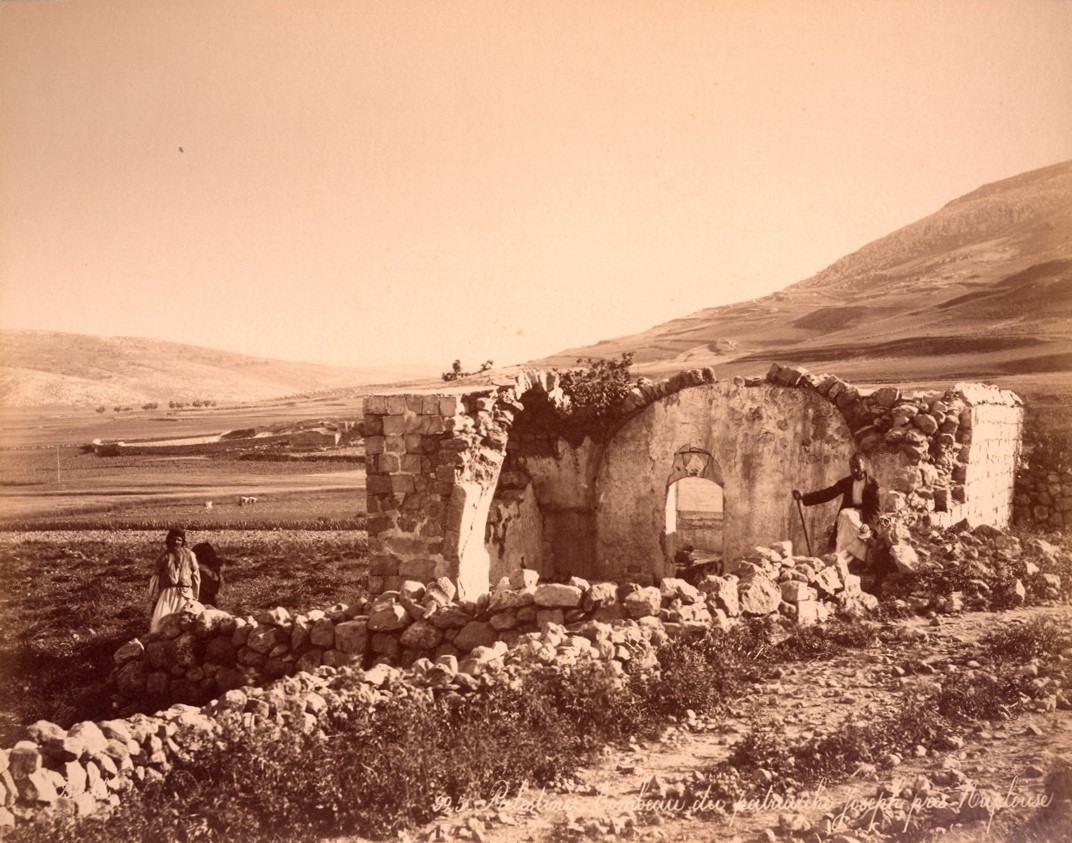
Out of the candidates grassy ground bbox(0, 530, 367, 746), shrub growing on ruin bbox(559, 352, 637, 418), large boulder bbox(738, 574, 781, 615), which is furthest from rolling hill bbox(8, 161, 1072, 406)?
large boulder bbox(738, 574, 781, 615)

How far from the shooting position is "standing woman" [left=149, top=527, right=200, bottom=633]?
864cm

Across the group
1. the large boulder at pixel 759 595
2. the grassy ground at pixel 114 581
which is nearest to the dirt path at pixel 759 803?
the large boulder at pixel 759 595

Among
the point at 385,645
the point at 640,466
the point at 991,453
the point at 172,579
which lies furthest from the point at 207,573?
the point at 991,453

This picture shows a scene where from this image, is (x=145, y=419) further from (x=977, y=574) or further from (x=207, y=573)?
(x=977, y=574)

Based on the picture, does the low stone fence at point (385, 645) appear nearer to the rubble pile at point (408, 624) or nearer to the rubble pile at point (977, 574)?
the rubble pile at point (408, 624)

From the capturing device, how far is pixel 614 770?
501cm

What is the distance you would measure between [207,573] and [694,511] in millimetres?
11337

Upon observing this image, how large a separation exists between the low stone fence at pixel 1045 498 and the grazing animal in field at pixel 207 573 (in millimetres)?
12956

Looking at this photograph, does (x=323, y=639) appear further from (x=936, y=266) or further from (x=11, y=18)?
(x=936, y=266)

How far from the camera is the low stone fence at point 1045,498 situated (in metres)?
14.8

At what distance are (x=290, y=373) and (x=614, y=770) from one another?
3125 centimetres

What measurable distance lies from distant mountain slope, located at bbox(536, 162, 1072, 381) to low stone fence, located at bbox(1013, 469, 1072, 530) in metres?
5.49

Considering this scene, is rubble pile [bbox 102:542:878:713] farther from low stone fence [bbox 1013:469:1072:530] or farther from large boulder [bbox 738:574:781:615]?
low stone fence [bbox 1013:469:1072:530]

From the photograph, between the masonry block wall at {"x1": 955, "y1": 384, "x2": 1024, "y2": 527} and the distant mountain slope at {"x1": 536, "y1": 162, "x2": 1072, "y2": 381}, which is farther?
the distant mountain slope at {"x1": 536, "y1": 162, "x2": 1072, "y2": 381}
